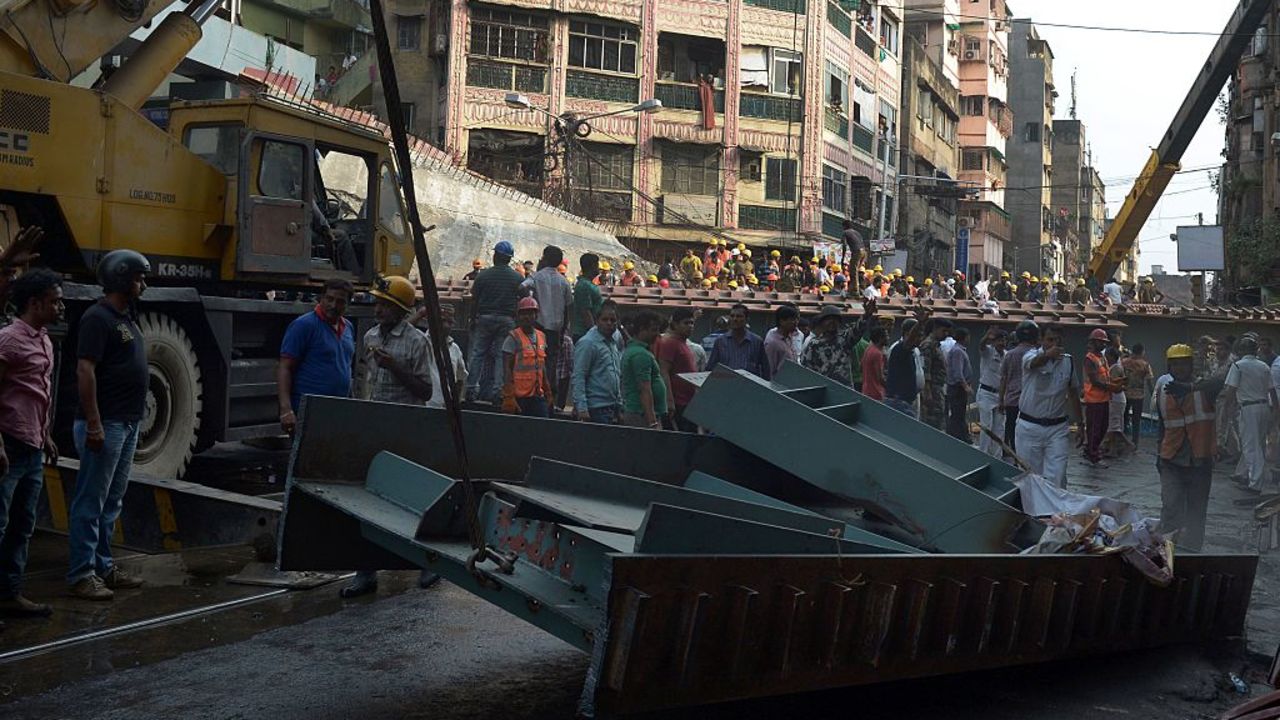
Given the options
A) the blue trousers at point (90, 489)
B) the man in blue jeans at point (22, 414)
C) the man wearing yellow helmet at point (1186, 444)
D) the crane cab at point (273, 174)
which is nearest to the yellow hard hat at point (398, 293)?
the blue trousers at point (90, 489)

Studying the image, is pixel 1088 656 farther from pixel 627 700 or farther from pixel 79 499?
pixel 79 499

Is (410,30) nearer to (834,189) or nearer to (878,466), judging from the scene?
(834,189)

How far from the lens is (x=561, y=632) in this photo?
4.25m

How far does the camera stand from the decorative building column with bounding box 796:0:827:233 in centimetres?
4181

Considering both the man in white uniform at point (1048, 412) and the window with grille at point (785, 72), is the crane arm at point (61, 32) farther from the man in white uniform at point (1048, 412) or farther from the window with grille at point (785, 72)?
the window with grille at point (785, 72)

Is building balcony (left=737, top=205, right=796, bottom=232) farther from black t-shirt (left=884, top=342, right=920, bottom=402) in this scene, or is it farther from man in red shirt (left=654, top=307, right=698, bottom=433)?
man in red shirt (left=654, top=307, right=698, bottom=433)

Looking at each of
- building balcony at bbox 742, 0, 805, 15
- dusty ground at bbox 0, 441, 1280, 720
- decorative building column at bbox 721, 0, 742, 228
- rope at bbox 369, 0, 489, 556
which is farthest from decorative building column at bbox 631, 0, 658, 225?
rope at bbox 369, 0, 489, 556

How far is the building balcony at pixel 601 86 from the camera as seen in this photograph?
3888 cm

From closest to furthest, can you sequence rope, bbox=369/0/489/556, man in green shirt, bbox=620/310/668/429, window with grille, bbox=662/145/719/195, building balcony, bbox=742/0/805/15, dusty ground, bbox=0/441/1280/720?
rope, bbox=369/0/489/556
dusty ground, bbox=0/441/1280/720
man in green shirt, bbox=620/310/668/429
window with grille, bbox=662/145/719/195
building balcony, bbox=742/0/805/15

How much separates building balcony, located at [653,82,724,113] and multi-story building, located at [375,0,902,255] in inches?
1.8

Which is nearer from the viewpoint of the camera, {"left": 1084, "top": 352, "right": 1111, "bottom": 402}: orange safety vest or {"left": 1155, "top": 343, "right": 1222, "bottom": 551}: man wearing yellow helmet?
{"left": 1155, "top": 343, "right": 1222, "bottom": 551}: man wearing yellow helmet

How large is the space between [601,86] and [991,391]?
83.3 ft

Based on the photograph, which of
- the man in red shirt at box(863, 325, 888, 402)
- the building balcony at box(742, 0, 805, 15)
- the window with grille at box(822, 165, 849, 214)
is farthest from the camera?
the window with grille at box(822, 165, 849, 214)

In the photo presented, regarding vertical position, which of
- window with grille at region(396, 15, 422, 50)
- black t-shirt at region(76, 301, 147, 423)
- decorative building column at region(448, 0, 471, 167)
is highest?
window with grille at region(396, 15, 422, 50)
